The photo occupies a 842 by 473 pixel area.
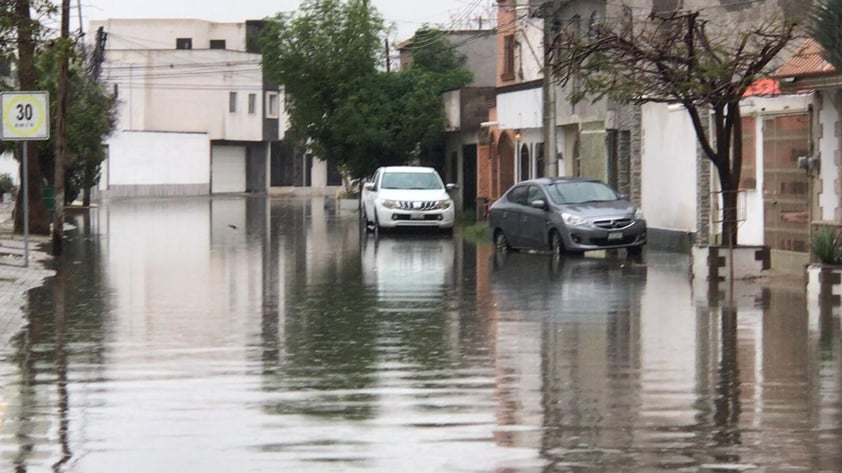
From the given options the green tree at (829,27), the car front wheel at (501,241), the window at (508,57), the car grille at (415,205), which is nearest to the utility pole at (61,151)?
the car front wheel at (501,241)

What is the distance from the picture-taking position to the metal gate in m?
26.2

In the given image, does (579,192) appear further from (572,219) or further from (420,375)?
(420,375)

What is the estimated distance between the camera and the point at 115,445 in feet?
32.4

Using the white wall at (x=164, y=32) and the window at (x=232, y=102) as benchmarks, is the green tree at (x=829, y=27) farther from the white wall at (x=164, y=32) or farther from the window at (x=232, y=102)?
the white wall at (x=164, y=32)

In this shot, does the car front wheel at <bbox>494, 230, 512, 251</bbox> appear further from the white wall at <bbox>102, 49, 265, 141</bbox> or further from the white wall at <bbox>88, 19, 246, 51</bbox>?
the white wall at <bbox>88, 19, 246, 51</bbox>

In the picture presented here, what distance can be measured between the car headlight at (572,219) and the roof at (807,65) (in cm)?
629

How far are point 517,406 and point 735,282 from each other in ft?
40.1

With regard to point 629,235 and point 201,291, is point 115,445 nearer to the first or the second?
point 201,291

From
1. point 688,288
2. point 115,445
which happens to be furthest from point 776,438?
point 688,288

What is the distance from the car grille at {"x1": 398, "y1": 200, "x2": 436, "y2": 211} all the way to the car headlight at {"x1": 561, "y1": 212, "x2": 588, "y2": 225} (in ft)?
36.1

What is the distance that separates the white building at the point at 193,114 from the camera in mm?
89188

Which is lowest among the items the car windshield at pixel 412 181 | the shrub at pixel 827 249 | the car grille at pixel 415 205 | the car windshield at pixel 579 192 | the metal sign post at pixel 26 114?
the shrub at pixel 827 249

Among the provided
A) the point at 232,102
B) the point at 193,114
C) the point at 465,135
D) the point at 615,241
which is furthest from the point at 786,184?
the point at 232,102

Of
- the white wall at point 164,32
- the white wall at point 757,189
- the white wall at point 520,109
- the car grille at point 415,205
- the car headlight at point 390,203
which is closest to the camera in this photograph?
the white wall at point 757,189
